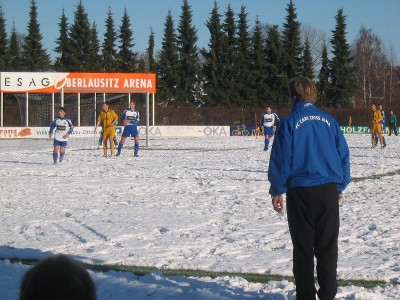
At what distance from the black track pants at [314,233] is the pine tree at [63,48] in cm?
6560

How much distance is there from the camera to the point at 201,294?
5.58 meters

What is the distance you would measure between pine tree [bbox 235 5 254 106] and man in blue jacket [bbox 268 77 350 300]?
63.3m

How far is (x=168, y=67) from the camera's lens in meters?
68.4

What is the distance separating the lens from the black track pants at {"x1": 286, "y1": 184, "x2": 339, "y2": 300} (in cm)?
491

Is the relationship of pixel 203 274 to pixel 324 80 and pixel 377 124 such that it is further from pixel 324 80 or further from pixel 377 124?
pixel 324 80

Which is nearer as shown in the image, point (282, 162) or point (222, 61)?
point (282, 162)

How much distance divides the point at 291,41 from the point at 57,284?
68877 mm

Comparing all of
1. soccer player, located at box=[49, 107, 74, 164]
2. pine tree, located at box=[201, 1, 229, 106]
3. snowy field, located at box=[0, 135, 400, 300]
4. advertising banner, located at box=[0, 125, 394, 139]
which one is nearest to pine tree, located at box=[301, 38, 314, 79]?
pine tree, located at box=[201, 1, 229, 106]

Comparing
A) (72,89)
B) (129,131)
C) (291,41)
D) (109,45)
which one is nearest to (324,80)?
(291,41)

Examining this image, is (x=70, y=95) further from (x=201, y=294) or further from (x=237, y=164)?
(x=201, y=294)

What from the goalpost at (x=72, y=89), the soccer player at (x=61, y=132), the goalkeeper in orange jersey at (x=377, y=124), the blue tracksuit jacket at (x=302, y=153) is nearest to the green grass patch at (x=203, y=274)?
the blue tracksuit jacket at (x=302, y=153)

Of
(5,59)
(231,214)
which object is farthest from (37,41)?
(231,214)

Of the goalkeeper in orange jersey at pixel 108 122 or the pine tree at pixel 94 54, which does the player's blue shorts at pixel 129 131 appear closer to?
the goalkeeper in orange jersey at pixel 108 122

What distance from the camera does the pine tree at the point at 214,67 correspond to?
67812 millimetres
